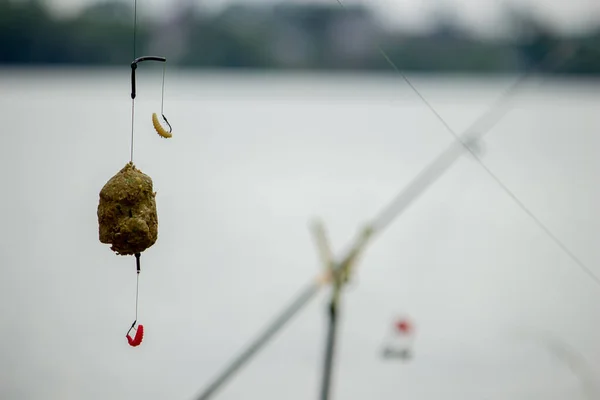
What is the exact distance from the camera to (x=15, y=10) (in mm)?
8844

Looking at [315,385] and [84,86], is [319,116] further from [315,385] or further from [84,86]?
[315,385]

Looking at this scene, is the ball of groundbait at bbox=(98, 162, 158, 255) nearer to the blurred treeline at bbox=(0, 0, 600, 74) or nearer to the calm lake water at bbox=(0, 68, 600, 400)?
the calm lake water at bbox=(0, 68, 600, 400)

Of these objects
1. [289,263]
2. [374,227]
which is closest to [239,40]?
[289,263]

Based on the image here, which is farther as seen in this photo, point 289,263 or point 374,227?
point 289,263

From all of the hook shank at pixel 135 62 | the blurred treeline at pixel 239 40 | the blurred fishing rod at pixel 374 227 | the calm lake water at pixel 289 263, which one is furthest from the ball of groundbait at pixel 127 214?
the blurred treeline at pixel 239 40

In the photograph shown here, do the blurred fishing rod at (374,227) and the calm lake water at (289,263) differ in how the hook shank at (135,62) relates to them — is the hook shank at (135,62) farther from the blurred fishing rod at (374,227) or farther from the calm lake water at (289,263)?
the calm lake water at (289,263)

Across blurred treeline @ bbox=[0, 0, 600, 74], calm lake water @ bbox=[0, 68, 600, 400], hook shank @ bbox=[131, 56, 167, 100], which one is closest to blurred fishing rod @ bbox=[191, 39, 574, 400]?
calm lake water @ bbox=[0, 68, 600, 400]

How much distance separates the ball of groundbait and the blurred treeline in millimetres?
5945

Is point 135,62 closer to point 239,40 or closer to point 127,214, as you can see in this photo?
point 127,214

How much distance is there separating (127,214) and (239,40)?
331 inches

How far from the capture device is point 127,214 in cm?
195

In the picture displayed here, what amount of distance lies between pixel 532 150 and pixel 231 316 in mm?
4624

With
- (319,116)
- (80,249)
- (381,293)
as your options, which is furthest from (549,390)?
(319,116)

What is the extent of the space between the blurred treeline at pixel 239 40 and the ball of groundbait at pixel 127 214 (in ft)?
19.5
